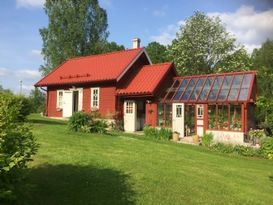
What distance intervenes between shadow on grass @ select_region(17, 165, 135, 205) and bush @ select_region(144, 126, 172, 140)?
12706 millimetres

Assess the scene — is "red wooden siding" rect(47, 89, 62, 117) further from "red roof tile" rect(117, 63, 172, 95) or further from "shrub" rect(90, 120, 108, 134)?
"shrub" rect(90, 120, 108, 134)

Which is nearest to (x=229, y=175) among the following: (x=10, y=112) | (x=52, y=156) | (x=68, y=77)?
(x=52, y=156)

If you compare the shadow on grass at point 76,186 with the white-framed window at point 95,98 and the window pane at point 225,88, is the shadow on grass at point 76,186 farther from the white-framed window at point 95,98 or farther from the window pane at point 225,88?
the white-framed window at point 95,98

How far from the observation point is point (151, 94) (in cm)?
2467

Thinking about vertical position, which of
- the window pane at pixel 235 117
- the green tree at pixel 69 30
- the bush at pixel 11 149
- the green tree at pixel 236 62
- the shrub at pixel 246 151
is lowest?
the shrub at pixel 246 151

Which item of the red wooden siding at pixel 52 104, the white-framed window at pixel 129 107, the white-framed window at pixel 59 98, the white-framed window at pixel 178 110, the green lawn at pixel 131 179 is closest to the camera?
the green lawn at pixel 131 179

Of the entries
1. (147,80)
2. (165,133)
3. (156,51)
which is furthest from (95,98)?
(156,51)

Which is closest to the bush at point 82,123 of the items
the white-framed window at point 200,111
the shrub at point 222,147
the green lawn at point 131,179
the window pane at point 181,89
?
the green lawn at point 131,179

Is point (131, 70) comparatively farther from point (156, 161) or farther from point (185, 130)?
point (156, 161)

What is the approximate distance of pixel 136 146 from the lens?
1347cm

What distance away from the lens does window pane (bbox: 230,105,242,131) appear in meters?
21.4

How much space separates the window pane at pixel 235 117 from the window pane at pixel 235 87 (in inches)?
21.0

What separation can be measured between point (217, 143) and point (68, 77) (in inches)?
562

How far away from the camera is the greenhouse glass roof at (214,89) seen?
21984 millimetres
